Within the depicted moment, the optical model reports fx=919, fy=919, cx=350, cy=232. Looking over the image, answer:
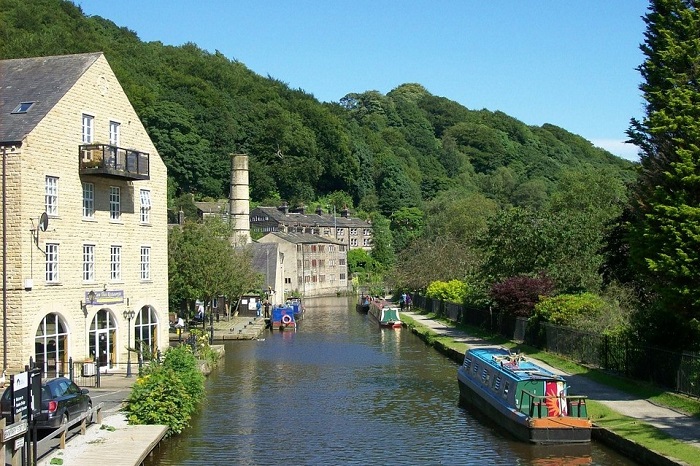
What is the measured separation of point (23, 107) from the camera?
32.7m

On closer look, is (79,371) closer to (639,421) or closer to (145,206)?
(145,206)

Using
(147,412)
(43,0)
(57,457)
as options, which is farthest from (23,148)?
(43,0)

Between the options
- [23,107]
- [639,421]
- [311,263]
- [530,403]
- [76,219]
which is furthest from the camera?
[311,263]

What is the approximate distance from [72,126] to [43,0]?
4105 inches

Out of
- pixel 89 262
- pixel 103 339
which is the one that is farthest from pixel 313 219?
pixel 89 262

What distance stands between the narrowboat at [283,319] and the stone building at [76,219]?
2642cm

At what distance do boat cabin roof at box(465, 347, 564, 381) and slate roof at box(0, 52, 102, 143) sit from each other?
55.7 ft

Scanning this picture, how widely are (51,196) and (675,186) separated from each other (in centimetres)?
2056

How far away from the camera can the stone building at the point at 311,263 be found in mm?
110625

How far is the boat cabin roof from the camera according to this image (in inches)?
971

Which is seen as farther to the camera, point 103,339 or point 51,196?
point 103,339

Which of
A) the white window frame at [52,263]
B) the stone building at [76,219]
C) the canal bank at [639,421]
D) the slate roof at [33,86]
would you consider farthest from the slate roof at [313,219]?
the canal bank at [639,421]

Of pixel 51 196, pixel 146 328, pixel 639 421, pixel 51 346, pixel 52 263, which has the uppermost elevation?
pixel 51 196

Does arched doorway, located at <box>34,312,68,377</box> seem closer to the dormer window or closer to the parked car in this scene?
the dormer window
